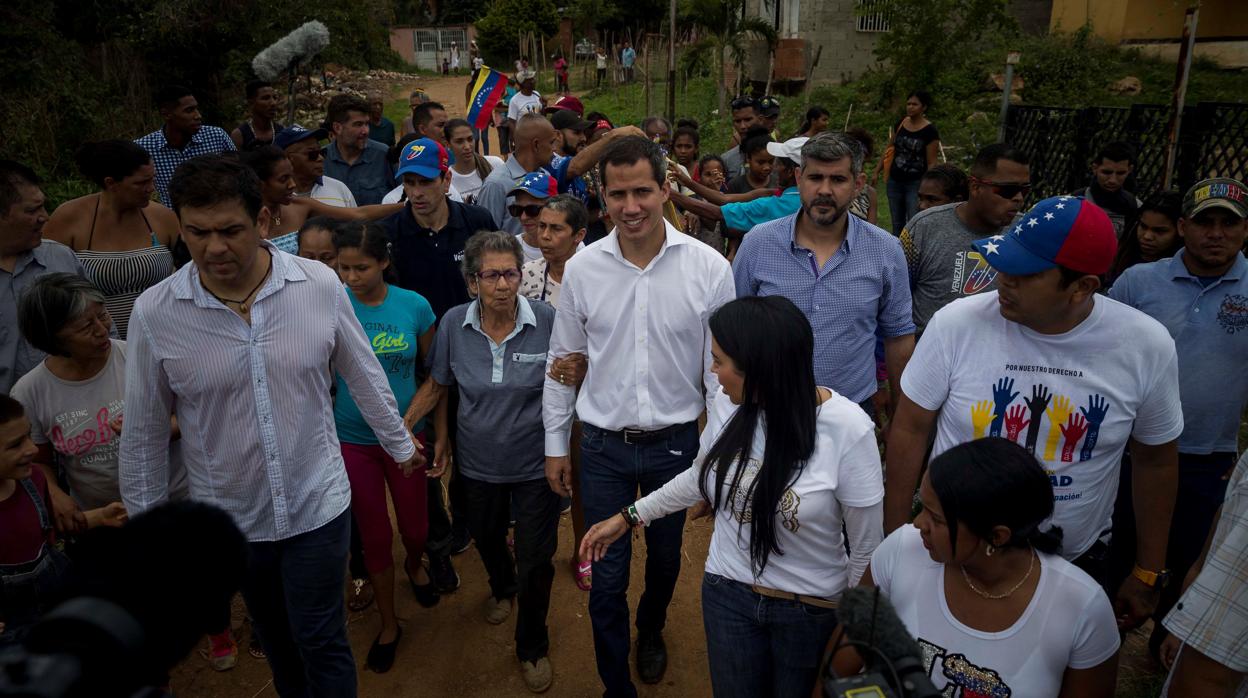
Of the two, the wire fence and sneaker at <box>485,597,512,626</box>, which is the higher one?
the wire fence

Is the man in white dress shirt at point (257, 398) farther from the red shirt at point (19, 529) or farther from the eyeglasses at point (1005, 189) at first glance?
the eyeglasses at point (1005, 189)

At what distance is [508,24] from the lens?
119ft

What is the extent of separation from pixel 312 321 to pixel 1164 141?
28.8ft

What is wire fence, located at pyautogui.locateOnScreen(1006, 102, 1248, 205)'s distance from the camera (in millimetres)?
7230

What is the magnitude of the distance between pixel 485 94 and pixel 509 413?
17.6ft

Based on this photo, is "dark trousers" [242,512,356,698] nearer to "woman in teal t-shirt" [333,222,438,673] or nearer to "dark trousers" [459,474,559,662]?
"woman in teal t-shirt" [333,222,438,673]

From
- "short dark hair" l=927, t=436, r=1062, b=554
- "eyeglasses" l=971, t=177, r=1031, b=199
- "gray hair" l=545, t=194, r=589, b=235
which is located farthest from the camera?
"gray hair" l=545, t=194, r=589, b=235

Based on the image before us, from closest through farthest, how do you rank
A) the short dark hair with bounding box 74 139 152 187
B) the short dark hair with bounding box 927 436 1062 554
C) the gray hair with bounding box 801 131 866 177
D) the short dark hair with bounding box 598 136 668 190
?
the short dark hair with bounding box 927 436 1062 554 → the short dark hair with bounding box 598 136 668 190 → the gray hair with bounding box 801 131 866 177 → the short dark hair with bounding box 74 139 152 187

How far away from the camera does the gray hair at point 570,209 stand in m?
4.30

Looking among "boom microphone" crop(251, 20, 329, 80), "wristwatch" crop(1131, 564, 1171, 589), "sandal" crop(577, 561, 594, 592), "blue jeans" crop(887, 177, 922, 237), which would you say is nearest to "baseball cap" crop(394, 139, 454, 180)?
"sandal" crop(577, 561, 594, 592)

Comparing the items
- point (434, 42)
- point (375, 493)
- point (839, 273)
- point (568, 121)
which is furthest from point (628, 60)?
point (375, 493)

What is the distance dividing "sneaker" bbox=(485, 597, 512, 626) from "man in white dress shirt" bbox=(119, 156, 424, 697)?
1.21 m

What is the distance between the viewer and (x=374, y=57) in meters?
28.2

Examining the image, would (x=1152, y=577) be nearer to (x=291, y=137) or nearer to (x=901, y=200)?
(x=291, y=137)
